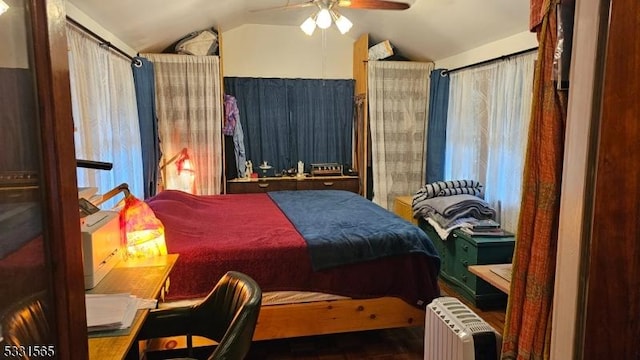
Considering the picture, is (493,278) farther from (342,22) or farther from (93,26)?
(93,26)

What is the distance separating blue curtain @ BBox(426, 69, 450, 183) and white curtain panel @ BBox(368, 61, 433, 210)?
15cm

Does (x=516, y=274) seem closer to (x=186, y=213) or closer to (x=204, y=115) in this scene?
(x=186, y=213)

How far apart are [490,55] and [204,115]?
2.93 metres

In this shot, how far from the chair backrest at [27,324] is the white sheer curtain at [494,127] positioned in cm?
293

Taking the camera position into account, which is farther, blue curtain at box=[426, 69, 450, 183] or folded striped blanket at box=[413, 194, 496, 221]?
blue curtain at box=[426, 69, 450, 183]

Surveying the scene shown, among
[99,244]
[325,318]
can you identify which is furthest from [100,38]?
[325,318]

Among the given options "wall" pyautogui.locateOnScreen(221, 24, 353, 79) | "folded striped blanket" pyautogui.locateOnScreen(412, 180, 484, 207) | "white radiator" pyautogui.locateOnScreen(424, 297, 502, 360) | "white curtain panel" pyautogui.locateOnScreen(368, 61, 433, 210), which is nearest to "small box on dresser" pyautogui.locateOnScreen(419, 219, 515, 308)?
"folded striped blanket" pyautogui.locateOnScreen(412, 180, 484, 207)

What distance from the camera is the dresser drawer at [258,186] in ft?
15.2

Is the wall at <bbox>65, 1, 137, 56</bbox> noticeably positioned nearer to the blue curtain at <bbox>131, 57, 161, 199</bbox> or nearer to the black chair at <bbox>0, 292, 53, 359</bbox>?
the blue curtain at <bbox>131, 57, 161, 199</bbox>

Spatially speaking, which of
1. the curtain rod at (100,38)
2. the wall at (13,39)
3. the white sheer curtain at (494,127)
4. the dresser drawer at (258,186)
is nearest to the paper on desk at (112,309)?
the wall at (13,39)

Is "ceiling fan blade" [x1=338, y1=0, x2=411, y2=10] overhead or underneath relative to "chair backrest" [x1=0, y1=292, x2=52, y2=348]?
overhead

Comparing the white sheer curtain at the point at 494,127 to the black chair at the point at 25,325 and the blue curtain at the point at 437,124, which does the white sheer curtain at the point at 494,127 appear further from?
the black chair at the point at 25,325

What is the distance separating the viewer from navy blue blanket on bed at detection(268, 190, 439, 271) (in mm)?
2355

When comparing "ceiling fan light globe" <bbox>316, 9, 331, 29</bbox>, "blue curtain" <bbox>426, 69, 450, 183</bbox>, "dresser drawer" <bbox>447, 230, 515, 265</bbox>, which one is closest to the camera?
"ceiling fan light globe" <bbox>316, 9, 331, 29</bbox>
